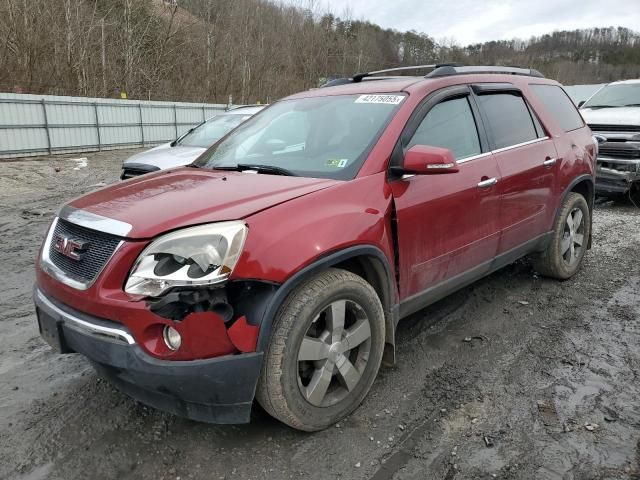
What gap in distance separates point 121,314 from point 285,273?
2.40 feet

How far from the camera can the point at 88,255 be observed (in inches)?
93.0

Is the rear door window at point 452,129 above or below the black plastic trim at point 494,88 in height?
below

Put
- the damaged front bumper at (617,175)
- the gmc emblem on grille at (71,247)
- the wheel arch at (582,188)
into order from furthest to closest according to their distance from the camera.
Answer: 1. the damaged front bumper at (617,175)
2. the wheel arch at (582,188)
3. the gmc emblem on grille at (71,247)

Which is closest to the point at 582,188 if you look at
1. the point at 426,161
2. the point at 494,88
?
the point at 494,88

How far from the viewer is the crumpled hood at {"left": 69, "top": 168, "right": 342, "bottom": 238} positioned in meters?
2.29

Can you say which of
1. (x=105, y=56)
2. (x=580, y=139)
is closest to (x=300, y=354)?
(x=580, y=139)

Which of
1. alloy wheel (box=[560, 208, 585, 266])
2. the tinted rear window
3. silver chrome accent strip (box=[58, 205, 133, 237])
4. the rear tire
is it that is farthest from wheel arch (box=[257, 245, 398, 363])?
the tinted rear window

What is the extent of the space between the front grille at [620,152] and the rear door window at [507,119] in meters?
→ 4.72

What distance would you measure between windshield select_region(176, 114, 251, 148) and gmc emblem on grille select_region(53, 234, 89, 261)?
5718mm

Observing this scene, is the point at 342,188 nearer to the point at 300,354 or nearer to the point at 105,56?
the point at 300,354

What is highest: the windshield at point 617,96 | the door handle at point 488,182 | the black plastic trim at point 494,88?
the windshield at point 617,96

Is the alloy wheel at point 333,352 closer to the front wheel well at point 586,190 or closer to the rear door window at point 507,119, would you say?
the rear door window at point 507,119

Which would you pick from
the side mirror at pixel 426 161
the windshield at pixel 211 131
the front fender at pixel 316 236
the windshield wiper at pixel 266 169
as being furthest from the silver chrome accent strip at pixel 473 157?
the windshield at pixel 211 131

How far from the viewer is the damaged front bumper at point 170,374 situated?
2145mm
